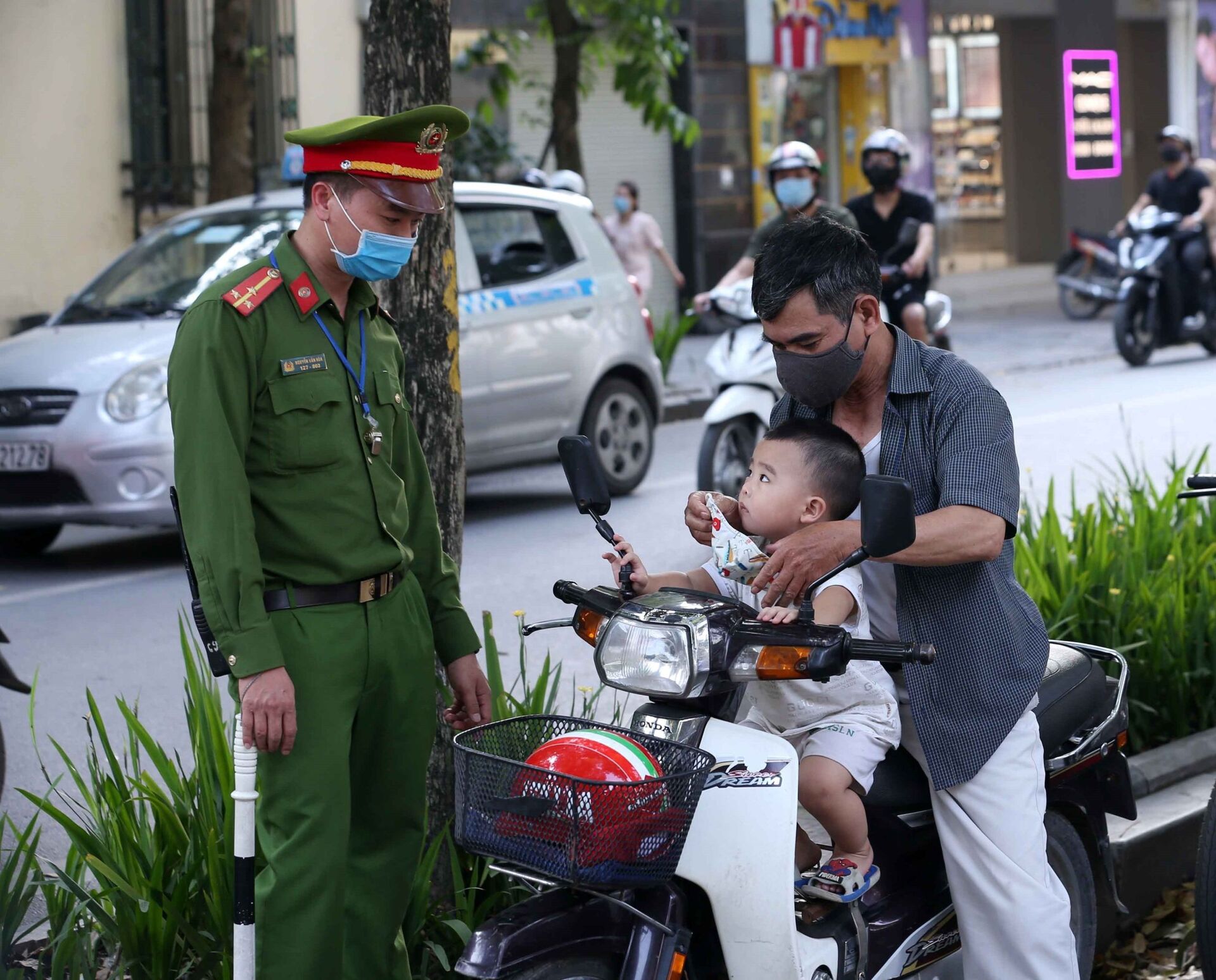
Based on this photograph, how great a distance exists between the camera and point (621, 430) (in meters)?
10.1

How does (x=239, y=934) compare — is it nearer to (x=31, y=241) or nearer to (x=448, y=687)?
(x=448, y=687)

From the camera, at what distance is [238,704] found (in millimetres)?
2840

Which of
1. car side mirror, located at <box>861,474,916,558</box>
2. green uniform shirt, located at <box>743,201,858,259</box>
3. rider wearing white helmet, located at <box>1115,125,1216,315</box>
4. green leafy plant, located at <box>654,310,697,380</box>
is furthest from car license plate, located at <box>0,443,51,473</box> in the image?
rider wearing white helmet, located at <box>1115,125,1216,315</box>

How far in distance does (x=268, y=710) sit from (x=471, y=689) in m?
0.56

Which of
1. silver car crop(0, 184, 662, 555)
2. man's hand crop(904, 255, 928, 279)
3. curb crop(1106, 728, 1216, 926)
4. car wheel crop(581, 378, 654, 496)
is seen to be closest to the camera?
curb crop(1106, 728, 1216, 926)

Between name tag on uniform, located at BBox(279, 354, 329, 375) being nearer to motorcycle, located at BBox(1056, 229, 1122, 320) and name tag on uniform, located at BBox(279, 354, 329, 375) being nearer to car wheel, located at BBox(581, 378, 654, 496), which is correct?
car wheel, located at BBox(581, 378, 654, 496)

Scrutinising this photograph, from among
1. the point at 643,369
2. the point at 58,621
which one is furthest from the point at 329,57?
the point at 58,621

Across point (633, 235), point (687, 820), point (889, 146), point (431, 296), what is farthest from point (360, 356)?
point (633, 235)

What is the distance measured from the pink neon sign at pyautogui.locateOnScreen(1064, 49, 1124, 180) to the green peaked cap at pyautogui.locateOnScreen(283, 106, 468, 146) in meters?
27.0

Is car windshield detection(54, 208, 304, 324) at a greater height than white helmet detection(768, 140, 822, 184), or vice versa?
white helmet detection(768, 140, 822, 184)

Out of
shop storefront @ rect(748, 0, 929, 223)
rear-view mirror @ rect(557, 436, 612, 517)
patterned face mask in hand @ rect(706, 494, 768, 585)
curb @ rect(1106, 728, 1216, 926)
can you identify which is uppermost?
shop storefront @ rect(748, 0, 929, 223)

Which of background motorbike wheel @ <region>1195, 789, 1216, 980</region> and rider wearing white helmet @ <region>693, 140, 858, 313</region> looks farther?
rider wearing white helmet @ <region>693, 140, 858, 313</region>

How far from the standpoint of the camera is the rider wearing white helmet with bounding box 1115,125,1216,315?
15.6 metres

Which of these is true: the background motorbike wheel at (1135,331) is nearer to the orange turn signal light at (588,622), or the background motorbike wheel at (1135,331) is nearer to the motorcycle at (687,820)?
the motorcycle at (687,820)
